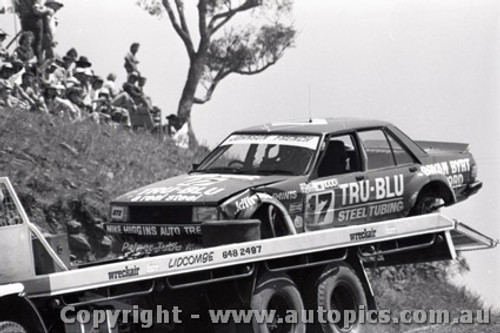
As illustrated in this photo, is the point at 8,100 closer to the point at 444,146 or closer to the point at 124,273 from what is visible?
the point at 444,146

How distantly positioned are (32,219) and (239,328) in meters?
5.61

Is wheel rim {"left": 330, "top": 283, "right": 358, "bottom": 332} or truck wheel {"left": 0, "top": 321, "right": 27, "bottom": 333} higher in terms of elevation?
truck wheel {"left": 0, "top": 321, "right": 27, "bottom": 333}

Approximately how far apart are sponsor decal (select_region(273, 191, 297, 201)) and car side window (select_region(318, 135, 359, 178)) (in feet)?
1.96

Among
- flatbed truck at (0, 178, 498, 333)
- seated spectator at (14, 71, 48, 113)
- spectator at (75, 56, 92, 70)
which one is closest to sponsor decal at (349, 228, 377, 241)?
flatbed truck at (0, 178, 498, 333)

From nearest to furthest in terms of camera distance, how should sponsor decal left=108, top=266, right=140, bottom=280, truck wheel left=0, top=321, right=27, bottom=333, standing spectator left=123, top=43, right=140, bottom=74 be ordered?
1. truck wheel left=0, top=321, right=27, bottom=333
2. sponsor decal left=108, top=266, right=140, bottom=280
3. standing spectator left=123, top=43, right=140, bottom=74

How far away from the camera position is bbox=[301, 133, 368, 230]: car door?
10.3 metres

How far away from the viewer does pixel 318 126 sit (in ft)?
36.4

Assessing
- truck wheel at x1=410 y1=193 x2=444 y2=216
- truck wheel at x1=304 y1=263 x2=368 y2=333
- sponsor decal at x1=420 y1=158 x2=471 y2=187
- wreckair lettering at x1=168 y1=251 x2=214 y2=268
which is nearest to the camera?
wreckair lettering at x1=168 y1=251 x2=214 y2=268

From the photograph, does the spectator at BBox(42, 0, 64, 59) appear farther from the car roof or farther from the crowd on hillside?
the car roof

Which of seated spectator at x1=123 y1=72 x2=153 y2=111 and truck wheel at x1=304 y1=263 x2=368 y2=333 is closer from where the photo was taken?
truck wheel at x1=304 y1=263 x2=368 y2=333

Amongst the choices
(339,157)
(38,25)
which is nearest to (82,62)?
(38,25)

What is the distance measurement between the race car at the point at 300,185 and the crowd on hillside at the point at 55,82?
4.89 metres

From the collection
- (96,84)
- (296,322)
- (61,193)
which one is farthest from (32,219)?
(296,322)

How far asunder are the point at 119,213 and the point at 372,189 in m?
2.49
